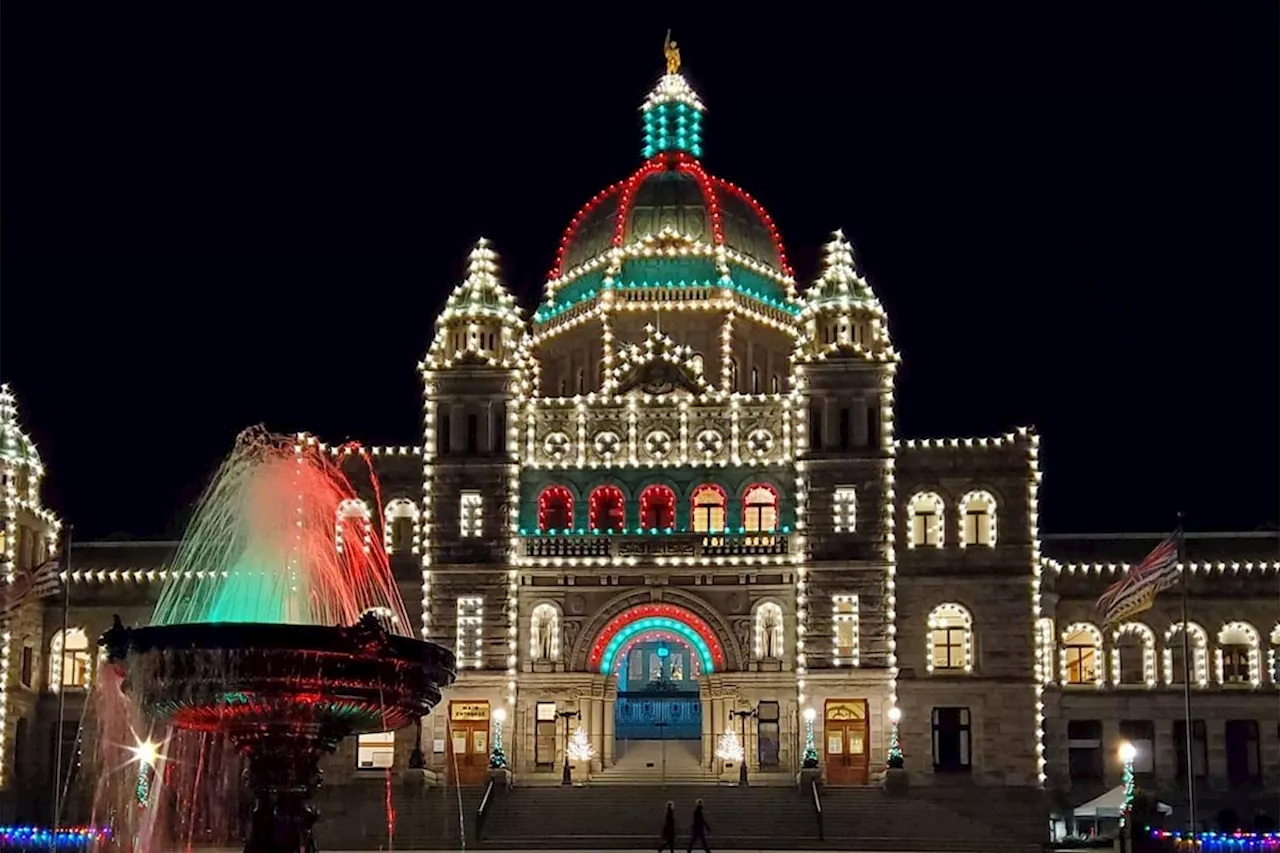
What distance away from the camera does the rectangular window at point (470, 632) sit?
6341 centimetres

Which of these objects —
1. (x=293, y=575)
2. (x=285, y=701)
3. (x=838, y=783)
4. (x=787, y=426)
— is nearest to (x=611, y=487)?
(x=787, y=426)

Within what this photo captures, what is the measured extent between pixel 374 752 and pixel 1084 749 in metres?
25.4

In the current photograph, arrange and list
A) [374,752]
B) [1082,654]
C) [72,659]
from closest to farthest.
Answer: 1. [374,752]
2. [1082,654]
3. [72,659]

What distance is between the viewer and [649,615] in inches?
2515

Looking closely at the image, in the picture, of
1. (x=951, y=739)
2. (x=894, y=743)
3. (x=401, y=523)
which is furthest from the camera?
(x=401, y=523)

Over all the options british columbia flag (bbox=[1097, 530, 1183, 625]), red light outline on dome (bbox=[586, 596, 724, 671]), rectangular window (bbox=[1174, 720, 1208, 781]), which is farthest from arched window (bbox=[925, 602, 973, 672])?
rectangular window (bbox=[1174, 720, 1208, 781])

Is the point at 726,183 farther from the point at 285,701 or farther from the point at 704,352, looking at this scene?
the point at 285,701

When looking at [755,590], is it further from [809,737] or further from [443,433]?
[443,433]

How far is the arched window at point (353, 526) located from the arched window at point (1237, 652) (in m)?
30.7

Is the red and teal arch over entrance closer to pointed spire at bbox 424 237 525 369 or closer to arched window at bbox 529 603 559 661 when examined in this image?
arched window at bbox 529 603 559 661

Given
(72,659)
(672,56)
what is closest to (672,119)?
(672,56)

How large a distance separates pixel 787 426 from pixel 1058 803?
1633 centimetres

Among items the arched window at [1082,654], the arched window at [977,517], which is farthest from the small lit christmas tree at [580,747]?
the arched window at [1082,654]

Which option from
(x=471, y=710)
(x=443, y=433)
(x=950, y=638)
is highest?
(x=443, y=433)
